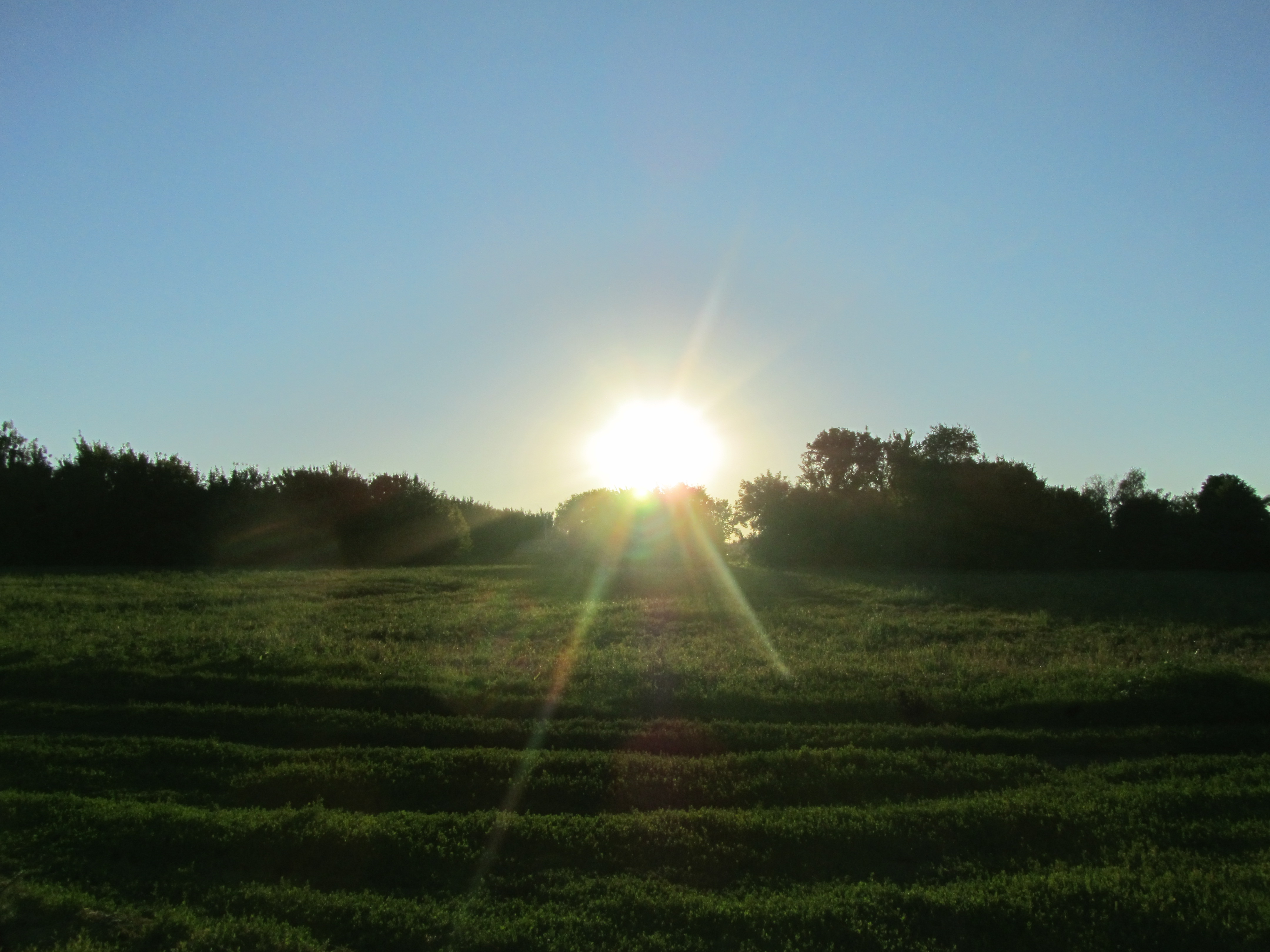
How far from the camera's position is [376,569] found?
141 feet

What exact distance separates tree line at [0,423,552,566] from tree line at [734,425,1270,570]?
20.3 m

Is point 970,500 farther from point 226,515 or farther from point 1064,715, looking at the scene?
point 226,515

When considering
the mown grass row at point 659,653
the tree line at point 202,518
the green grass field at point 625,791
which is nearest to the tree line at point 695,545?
the tree line at point 202,518

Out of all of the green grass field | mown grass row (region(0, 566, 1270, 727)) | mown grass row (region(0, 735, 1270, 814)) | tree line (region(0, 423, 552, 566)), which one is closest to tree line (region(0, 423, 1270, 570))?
tree line (region(0, 423, 552, 566))

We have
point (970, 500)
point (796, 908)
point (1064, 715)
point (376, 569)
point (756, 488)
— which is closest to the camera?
point (796, 908)

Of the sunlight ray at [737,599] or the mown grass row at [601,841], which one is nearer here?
the mown grass row at [601,841]

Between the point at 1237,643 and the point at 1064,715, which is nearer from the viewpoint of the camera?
the point at 1064,715

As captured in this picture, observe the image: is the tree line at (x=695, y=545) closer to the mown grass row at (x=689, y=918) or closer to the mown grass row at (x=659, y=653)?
the mown grass row at (x=659, y=653)

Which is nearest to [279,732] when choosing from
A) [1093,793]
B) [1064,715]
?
[1093,793]

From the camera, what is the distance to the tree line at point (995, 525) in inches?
1810

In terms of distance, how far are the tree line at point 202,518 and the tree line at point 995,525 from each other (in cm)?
2027

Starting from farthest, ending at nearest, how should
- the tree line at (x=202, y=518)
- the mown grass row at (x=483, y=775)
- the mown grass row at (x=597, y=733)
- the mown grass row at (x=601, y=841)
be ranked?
the tree line at (x=202, y=518) < the mown grass row at (x=597, y=733) < the mown grass row at (x=483, y=775) < the mown grass row at (x=601, y=841)

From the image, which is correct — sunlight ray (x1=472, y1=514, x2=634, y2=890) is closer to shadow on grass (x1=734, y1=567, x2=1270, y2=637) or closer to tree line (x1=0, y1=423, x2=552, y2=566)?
shadow on grass (x1=734, y1=567, x2=1270, y2=637)

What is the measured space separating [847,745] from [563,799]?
3.80 meters
